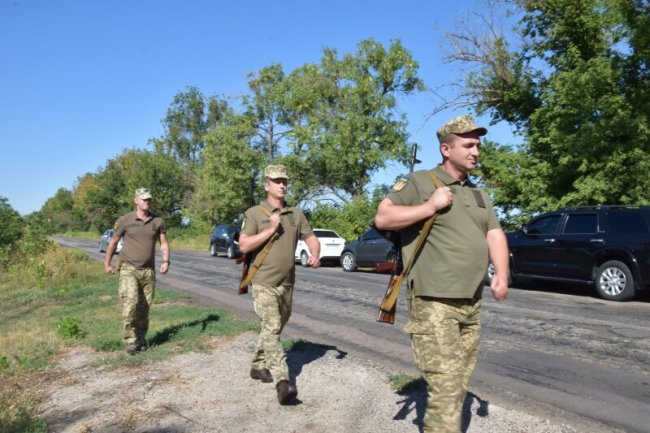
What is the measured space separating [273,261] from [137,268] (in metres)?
2.62

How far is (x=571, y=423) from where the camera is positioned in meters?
4.32

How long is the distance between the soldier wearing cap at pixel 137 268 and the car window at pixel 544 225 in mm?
9049

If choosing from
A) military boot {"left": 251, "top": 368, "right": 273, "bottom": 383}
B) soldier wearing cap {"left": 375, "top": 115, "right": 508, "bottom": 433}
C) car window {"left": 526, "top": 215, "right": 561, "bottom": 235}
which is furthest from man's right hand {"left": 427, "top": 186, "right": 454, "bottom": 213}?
car window {"left": 526, "top": 215, "right": 561, "bottom": 235}

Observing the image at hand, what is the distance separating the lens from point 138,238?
6961mm

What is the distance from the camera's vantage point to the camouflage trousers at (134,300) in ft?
21.8

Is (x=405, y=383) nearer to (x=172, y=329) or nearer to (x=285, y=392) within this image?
(x=285, y=392)

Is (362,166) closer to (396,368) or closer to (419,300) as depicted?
(396,368)

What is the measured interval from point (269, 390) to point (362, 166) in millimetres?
28891

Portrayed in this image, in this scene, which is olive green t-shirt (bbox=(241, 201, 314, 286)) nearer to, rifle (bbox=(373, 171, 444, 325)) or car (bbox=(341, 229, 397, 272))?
rifle (bbox=(373, 171, 444, 325))

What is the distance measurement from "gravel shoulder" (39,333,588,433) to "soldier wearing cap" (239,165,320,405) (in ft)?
1.33

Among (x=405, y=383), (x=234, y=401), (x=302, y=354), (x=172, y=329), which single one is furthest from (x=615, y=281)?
(x=234, y=401)

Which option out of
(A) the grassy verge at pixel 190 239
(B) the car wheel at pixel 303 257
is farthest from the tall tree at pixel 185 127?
(B) the car wheel at pixel 303 257

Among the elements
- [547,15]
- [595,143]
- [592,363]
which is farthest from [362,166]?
[592,363]

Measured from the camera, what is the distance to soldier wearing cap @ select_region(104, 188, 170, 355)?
21.9ft
